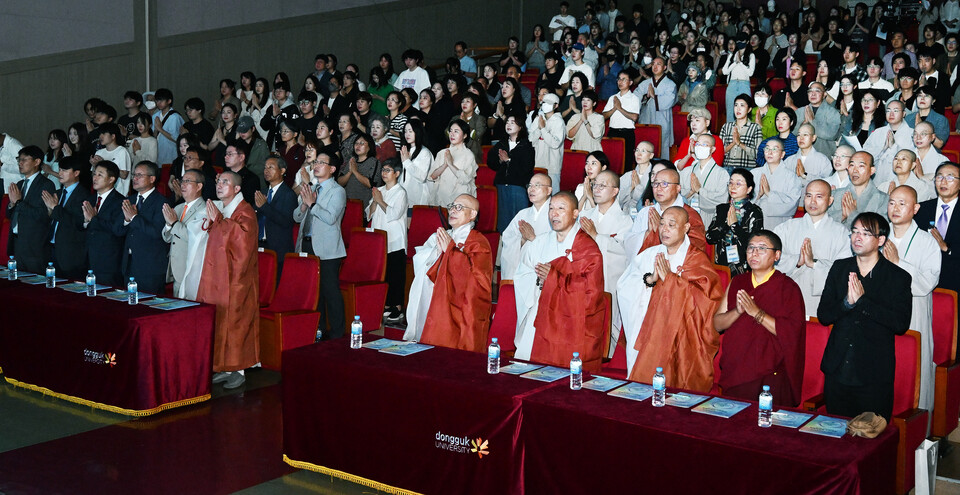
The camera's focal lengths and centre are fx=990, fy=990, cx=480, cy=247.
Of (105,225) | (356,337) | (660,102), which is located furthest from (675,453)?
(660,102)

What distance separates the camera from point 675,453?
12.9 ft

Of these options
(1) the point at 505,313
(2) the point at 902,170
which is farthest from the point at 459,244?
(2) the point at 902,170

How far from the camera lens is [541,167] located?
10047mm

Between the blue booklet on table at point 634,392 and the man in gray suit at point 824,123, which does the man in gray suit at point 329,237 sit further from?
the man in gray suit at point 824,123

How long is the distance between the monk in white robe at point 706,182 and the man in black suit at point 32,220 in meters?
5.50

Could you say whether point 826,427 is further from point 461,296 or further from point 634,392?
point 461,296

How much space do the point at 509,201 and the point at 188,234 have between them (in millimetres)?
3214

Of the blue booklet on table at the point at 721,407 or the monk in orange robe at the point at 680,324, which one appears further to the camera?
the monk in orange robe at the point at 680,324

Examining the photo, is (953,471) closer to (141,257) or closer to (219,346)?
(219,346)

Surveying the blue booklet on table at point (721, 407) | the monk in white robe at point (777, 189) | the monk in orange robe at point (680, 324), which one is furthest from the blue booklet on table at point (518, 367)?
the monk in white robe at point (777, 189)

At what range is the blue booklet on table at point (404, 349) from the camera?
5.27 metres

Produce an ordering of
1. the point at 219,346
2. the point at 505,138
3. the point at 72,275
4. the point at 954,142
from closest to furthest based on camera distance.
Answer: the point at 219,346 → the point at 72,275 → the point at 954,142 → the point at 505,138

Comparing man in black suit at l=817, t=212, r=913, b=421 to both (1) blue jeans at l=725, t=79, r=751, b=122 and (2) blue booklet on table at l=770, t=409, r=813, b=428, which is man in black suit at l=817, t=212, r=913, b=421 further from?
(1) blue jeans at l=725, t=79, r=751, b=122

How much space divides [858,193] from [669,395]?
3760mm
